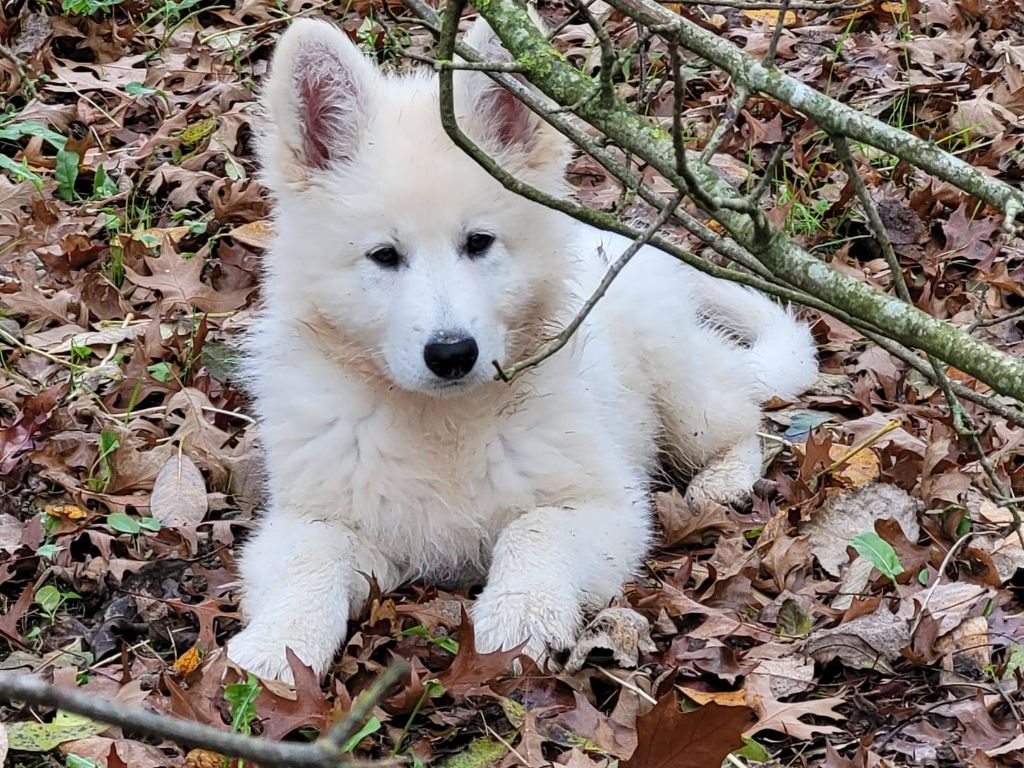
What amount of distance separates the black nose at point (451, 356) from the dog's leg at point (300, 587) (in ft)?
1.92

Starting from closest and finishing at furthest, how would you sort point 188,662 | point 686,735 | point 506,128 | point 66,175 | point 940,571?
1. point 686,735
2. point 188,662
3. point 940,571
4. point 506,128
5. point 66,175

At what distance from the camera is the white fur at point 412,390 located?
3070mm

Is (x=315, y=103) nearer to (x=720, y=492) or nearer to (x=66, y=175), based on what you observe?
(x=720, y=492)

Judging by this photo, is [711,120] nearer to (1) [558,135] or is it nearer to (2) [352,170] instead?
(1) [558,135]

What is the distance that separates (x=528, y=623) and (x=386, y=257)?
1.00 metres

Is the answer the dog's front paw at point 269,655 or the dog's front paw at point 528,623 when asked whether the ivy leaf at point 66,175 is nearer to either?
the dog's front paw at point 269,655

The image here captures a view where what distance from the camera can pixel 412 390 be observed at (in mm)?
3168

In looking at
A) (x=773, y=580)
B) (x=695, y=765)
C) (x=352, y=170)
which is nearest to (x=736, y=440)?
(x=773, y=580)

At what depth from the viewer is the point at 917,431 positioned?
4.03m

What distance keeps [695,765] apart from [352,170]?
1780 mm

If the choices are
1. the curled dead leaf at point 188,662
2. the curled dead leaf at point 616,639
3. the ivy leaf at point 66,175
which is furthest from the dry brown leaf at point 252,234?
the curled dead leaf at point 616,639

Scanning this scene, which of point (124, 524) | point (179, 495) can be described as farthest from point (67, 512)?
point (179, 495)

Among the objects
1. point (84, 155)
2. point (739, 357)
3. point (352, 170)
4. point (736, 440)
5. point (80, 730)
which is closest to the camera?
point (80, 730)

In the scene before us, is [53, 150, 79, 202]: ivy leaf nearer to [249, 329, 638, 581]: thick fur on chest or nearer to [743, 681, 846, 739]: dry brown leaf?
[249, 329, 638, 581]: thick fur on chest
